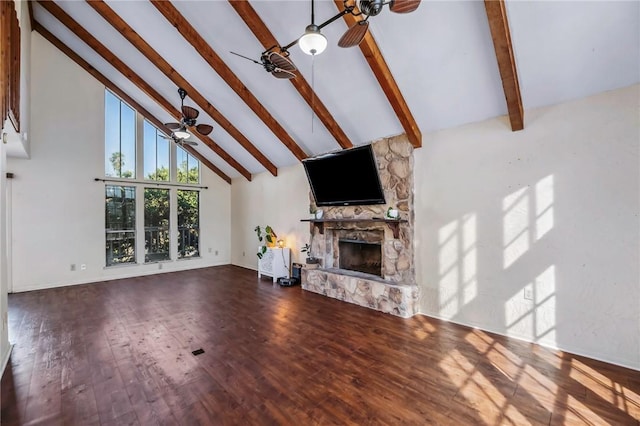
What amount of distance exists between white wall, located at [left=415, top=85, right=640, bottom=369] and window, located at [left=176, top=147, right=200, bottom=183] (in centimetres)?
660

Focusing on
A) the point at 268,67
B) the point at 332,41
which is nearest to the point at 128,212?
the point at 268,67

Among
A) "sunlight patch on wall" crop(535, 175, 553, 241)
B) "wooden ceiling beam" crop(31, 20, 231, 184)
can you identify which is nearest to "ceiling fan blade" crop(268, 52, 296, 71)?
"sunlight patch on wall" crop(535, 175, 553, 241)

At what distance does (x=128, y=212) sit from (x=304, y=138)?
4.96m

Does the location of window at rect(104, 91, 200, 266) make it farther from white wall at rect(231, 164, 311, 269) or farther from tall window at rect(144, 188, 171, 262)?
white wall at rect(231, 164, 311, 269)

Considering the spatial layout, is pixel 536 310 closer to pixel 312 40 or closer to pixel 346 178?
pixel 346 178

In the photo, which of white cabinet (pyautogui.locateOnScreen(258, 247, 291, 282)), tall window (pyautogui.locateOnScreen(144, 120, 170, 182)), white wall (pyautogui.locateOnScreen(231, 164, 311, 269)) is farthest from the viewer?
tall window (pyautogui.locateOnScreen(144, 120, 170, 182))

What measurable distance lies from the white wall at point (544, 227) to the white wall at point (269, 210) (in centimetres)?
310

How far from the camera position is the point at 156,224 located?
7379mm

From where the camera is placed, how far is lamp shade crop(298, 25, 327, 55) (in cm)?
238

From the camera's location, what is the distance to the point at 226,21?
370cm

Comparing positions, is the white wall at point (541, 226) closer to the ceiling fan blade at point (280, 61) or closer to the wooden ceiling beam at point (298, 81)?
the wooden ceiling beam at point (298, 81)

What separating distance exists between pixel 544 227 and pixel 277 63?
3.55 metres

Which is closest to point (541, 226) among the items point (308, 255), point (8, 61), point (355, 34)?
point (355, 34)

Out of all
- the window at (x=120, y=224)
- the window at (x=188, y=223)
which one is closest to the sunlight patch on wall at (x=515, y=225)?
the window at (x=188, y=223)
